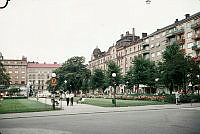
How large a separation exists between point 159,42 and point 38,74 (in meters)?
86.8

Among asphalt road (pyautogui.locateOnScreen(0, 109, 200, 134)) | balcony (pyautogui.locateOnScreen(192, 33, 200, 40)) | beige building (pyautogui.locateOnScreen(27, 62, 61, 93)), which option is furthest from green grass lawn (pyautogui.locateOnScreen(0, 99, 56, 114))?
beige building (pyautogui.locateOnScreen(27, 62, 61, 93))

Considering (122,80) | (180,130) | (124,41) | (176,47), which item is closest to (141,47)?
(124,41)

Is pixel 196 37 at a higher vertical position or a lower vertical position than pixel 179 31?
lower

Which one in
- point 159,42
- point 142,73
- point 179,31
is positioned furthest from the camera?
point 159,42

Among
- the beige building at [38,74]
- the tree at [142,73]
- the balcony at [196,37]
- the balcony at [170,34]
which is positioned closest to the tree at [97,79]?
the tree at [142,73]

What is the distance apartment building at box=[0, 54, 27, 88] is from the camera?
121113mm

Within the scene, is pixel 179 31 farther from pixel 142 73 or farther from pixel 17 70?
pixel 17 70

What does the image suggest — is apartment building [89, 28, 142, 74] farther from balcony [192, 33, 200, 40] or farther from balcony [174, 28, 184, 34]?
balcony [192, 33, 200, 40]

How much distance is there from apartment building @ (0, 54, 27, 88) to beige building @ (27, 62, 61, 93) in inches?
300

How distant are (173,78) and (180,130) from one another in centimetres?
2547

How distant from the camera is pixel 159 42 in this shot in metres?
66.0

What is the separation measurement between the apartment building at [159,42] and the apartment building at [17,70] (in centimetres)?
4644

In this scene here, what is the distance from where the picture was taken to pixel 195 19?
53438 millimetres

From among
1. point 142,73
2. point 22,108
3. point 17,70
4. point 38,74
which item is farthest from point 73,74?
point 38,74
